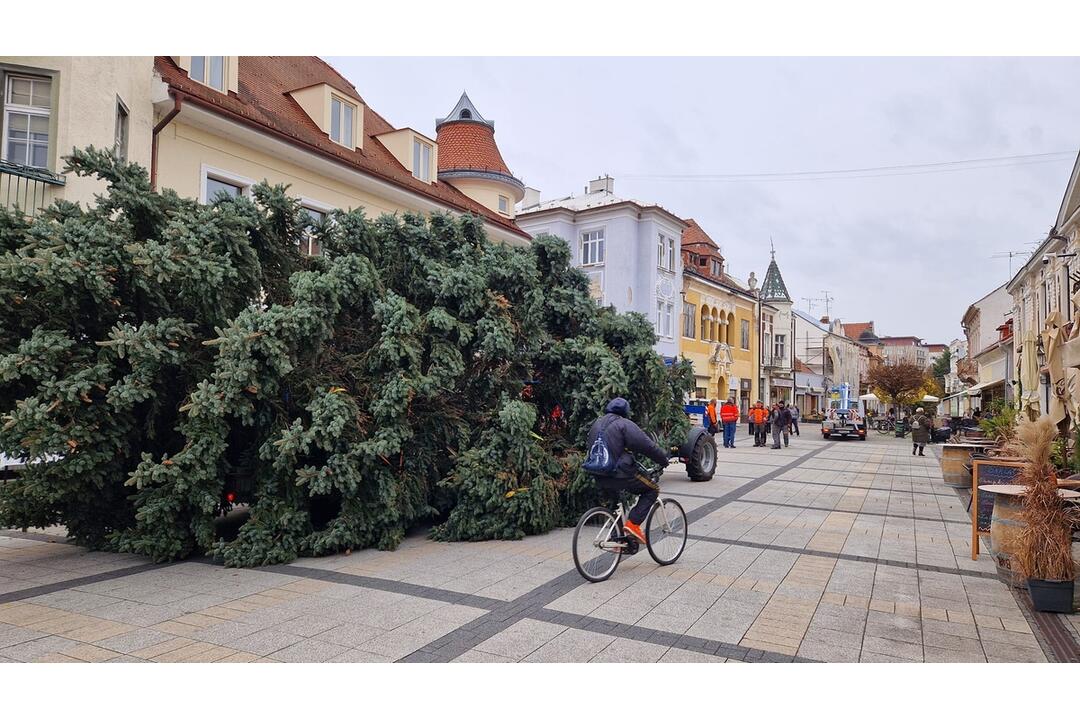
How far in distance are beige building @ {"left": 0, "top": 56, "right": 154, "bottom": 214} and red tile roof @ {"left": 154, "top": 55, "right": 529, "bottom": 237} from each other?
2.05m

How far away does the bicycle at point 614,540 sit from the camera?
21.8 feet

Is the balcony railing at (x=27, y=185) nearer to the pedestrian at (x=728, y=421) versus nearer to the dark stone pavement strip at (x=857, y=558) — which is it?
the dark stone pavement strip at (x=857, y=558)

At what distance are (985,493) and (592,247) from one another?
31.3 meters

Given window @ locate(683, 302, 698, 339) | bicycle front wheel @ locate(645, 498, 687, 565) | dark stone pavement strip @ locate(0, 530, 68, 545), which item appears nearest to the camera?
bicycle front wheel @ locate(645, 498, 687, 565)

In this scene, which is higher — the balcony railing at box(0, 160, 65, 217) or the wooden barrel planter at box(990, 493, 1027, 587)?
the balcony railing at box(0, 160, 65, 217)

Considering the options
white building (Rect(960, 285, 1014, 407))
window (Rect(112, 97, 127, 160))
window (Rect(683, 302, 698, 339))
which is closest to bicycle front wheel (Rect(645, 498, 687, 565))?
window (Rect(112, 97, 127, 160))

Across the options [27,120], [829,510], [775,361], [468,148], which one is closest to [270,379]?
[27,120]

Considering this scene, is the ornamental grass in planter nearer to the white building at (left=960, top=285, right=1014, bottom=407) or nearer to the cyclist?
the cyclist

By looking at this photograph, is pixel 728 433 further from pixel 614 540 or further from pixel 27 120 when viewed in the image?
pixel 27 120

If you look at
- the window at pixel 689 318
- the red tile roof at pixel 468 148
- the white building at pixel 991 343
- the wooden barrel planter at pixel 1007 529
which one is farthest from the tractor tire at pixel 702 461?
the window at pixel 689 318

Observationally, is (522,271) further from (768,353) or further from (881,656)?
(768,353)

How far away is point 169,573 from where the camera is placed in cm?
690

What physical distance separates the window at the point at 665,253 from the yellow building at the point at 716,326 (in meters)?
2.01

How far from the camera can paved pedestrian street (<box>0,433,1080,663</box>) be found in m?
4.88
